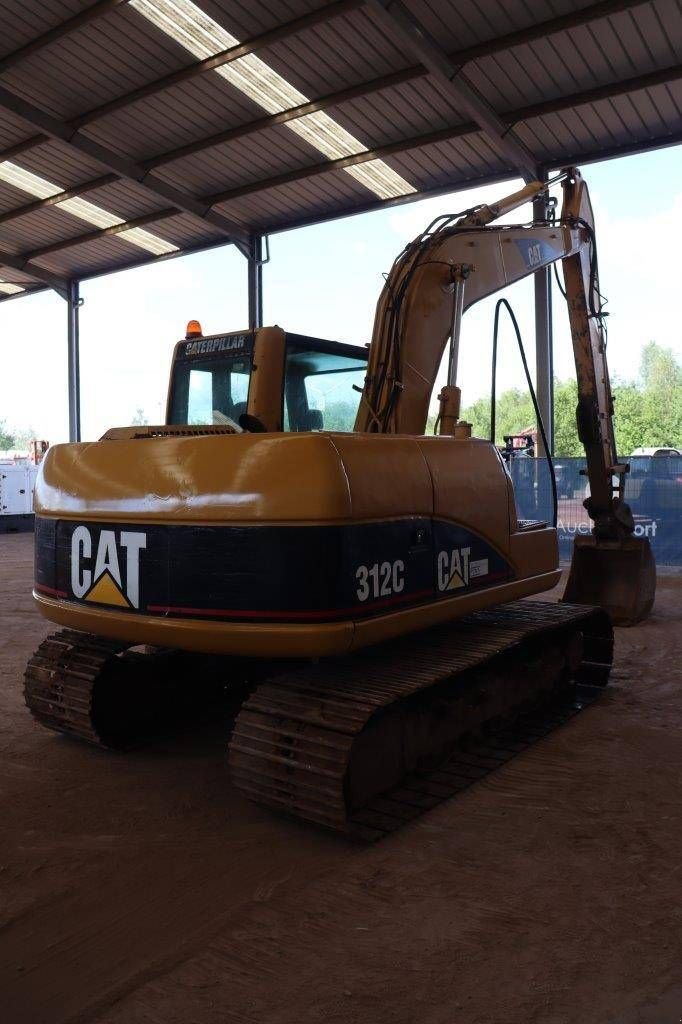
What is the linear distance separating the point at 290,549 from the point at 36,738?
7.38 feet

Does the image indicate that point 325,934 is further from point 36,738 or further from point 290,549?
point 36,738

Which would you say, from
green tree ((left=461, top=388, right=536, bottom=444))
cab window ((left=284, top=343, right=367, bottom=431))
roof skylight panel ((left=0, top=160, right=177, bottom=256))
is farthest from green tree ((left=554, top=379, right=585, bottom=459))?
cab window ((left=284, top=343, right=367, bottom=431))

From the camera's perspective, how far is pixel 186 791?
3834 millimetres

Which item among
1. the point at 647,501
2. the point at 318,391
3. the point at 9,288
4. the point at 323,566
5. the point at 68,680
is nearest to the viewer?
the point at 323,566

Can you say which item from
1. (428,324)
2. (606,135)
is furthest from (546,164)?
(428,324)

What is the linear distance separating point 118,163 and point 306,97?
157 inches

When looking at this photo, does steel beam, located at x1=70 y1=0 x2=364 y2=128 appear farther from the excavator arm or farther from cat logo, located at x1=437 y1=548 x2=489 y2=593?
cat logo, located at x1=437 y1=548 x2=489 y2=593

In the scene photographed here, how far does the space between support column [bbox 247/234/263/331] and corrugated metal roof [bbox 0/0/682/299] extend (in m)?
0.39

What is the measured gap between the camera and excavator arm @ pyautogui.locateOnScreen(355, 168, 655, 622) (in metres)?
4.49

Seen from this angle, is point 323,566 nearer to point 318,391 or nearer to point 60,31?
point 318,391

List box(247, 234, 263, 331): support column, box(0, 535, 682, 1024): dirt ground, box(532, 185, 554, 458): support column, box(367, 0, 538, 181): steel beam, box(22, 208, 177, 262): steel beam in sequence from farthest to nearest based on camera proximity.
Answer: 1. box(22, 208, 177, 262): steel beam
2. box(247, 234, 263, 331): support column
3. box(532, 185, 554, 458): support column
4. box(367, 0, 538, 181): steel beam
5. box(0, 535, 682, 1024): dirt ground

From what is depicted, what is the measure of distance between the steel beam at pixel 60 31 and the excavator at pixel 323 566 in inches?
313

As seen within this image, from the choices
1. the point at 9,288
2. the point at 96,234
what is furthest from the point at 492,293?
the point at 9,288

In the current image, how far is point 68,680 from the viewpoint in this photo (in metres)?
4.32
